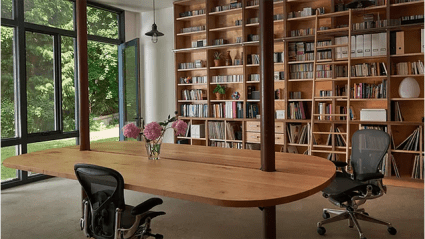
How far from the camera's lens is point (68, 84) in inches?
252

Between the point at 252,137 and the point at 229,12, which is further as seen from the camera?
the point at 229,12

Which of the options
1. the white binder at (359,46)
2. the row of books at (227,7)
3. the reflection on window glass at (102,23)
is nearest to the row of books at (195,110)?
the row of books at (227,7)

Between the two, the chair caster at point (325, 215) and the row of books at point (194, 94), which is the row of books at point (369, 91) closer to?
the chair caster at point (325, 215)

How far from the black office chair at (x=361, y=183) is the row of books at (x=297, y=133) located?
2.11 m

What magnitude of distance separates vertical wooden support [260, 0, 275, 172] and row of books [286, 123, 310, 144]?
3.36 metres

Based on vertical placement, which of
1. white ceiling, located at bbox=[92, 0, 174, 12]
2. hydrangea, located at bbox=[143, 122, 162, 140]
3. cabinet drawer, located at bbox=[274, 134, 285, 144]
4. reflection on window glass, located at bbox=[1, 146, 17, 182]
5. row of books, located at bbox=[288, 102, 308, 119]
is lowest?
reflection on window glass, located at bbox=[1, 146, 17, 182]

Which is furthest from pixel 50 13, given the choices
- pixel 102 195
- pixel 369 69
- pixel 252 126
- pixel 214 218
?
pixel 369 69

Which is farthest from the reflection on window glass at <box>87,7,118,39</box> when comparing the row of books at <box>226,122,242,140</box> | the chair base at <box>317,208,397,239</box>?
the chair base at <box>317,208,397,239</box>

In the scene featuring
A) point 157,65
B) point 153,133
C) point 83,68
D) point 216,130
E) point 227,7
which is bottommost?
point 216,130

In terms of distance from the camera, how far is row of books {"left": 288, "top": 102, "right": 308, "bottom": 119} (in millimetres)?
A: 5898

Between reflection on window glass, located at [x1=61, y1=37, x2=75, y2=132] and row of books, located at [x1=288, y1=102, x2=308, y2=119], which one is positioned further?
reflection on window glass, located at [x1=61, y1=37, x2=75, y2=132]

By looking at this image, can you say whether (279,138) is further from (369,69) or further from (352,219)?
(352,219)

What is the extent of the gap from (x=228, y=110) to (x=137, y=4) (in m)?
2.52

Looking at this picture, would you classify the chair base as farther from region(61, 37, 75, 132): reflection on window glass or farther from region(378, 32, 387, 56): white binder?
region(61, 37, 75, 132): reflection on window glass
